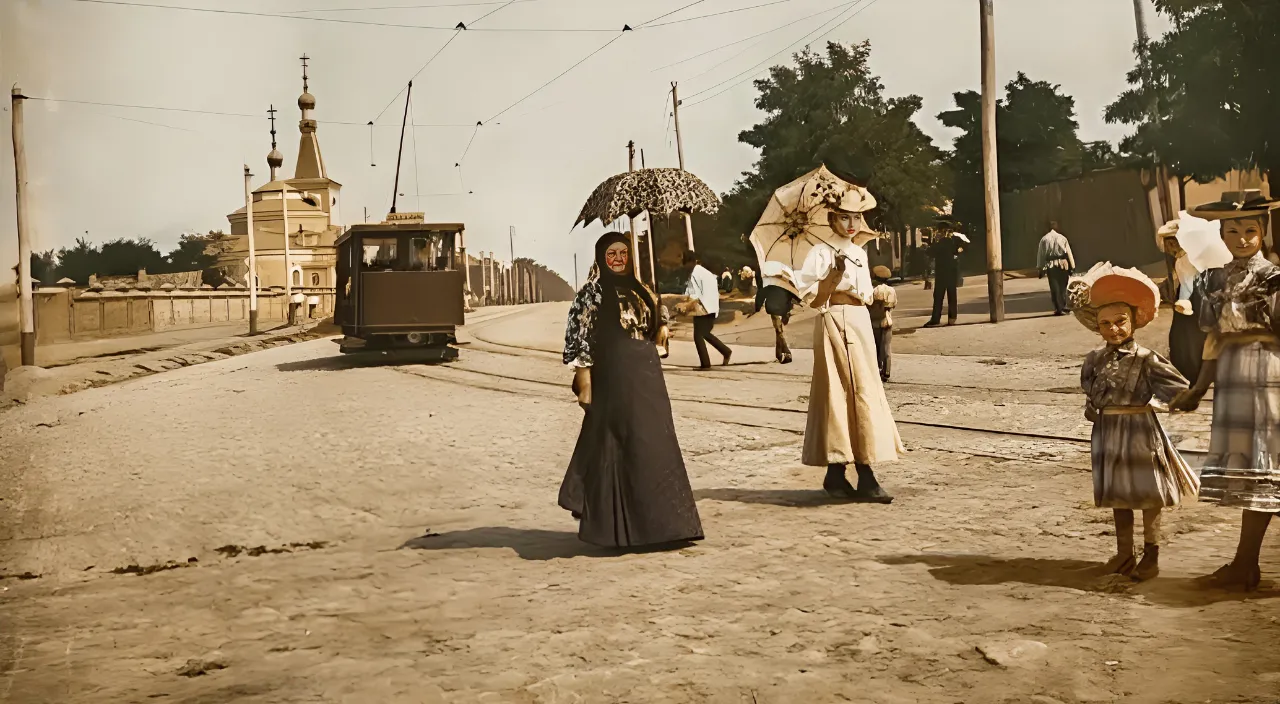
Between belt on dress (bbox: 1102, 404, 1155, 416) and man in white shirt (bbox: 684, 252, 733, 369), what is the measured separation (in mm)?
9491

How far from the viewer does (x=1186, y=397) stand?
12.9ft

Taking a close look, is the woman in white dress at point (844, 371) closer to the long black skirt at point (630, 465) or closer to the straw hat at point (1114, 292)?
the long black skirt at point (630, 465)

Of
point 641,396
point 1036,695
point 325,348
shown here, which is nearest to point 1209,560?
point 1036,695

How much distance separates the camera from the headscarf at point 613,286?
5430 mm

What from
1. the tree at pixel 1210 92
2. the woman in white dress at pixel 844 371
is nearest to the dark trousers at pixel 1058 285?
the tree at pixel 1210 92

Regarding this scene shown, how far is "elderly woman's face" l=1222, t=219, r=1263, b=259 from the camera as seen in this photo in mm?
4043

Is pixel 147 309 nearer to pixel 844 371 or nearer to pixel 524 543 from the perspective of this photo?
pixel 524 543

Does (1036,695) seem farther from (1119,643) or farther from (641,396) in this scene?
(641,396)

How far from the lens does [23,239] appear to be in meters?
6.02

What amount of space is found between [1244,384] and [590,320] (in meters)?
2.93

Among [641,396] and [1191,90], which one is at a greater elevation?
[1191,90]

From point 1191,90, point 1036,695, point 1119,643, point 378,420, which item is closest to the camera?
point 1036,695

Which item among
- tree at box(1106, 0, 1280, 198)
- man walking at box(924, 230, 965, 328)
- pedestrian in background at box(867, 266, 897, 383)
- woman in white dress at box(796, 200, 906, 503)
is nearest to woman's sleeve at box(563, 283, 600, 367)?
woman in white dress at box(796, 200, 906, 503)

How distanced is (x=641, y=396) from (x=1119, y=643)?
2549 mm
